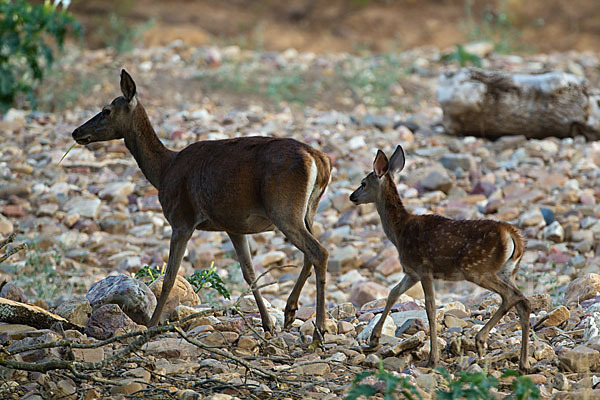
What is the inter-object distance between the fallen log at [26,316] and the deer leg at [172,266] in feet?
2.10

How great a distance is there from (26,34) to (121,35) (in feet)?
19.2

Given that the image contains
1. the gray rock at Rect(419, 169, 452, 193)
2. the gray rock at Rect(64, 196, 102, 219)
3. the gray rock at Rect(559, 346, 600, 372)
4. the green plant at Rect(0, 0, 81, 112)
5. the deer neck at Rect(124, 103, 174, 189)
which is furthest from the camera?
the green plant at Rect(0, 0, 81, 112)

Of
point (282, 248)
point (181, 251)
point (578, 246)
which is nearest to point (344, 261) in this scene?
point (282, 248)

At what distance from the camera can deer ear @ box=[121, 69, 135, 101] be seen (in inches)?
252

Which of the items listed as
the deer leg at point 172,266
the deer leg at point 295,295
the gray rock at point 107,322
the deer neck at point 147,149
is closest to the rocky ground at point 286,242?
the gray rock at point 107,322

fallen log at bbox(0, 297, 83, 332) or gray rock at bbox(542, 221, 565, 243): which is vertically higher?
fallen log at bbox(0, 297, 83, 332)

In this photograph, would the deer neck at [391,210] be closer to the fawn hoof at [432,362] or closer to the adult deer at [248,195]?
the adult deer at [248,195]

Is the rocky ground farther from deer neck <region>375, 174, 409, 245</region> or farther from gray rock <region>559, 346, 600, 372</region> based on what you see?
deer neck <region>375, 174, 409, 245</region>

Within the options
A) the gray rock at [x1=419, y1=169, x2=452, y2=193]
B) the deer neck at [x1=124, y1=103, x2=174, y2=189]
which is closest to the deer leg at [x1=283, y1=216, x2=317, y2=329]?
the deer neck at [x1=124, y1=103, x2=174, y2=189]

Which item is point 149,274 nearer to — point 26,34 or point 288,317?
point 288,317

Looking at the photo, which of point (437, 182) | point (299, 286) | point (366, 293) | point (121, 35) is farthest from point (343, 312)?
point (121, 35)

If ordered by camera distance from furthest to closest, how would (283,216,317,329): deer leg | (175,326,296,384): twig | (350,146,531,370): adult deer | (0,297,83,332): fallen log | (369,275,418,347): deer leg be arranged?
(283,216,317,329): deer leg, (0,297,83,332): fallen log, (369,275,418,347): deer leg, (350,146,531,370): adult deer, (175,326,296,384): twig

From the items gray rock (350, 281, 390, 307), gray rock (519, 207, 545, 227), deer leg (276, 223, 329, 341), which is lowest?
gray rock (350, 281, 390, 307)

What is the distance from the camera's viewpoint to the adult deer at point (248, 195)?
5.47 meters
